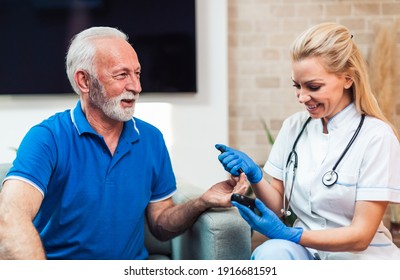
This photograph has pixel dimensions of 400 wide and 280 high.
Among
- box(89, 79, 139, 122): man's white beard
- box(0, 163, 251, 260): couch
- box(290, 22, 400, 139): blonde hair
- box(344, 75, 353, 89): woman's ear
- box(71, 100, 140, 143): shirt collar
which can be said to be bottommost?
box(0, 163, 251, 260): couch

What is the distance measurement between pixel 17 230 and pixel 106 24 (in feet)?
4.29

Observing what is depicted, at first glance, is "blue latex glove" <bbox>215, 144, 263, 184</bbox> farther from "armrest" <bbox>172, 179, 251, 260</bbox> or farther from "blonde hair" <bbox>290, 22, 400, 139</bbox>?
"blonde hair" <bbox>290, 22, 400, 139</bbox>

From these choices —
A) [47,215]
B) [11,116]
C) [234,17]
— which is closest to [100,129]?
[47,215]

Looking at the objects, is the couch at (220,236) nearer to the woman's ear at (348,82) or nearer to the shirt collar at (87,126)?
the shirt collar at (87,126)

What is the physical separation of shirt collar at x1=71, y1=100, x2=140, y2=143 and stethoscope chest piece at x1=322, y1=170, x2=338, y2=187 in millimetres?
478

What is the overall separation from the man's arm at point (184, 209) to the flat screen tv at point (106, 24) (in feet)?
3.14

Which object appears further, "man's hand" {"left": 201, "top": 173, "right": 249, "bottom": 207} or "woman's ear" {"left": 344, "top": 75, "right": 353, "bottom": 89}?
"man's hand" {"left": 201, "top": 173, "right": 249, "bottom": 207}

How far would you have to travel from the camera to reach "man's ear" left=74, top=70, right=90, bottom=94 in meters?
1.35

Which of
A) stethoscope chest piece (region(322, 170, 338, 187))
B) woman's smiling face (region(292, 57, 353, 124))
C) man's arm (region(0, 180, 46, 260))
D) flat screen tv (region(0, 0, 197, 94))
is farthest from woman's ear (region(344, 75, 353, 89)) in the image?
flat screen tv (region(0, 0, 197, 94))

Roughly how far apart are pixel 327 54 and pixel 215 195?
0.43 m

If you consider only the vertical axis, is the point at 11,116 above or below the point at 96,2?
below

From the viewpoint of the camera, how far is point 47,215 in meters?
1.33

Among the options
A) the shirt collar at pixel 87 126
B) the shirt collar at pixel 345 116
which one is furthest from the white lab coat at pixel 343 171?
the shirt collar at pixel 87 126
